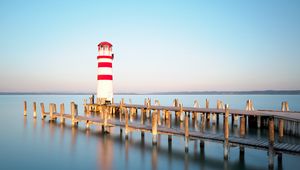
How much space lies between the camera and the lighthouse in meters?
31.8

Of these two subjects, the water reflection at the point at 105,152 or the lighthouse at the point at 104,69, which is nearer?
the water reflection at the point at 105,152

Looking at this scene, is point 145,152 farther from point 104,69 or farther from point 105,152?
point 104,69

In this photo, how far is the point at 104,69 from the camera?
31.7 m

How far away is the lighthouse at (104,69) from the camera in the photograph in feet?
104

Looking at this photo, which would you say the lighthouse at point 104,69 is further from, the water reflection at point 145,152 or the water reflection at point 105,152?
the water reflection at point 105,152

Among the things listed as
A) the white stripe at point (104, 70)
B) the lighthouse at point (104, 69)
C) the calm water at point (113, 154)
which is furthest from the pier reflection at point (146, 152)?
the white stripe at point (104, 70)

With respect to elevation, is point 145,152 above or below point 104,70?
below

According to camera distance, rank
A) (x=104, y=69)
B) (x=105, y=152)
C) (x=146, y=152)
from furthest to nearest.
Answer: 1. (x=104, y=69)
2. (x=105, y=152)
3. (x=146, y=152)

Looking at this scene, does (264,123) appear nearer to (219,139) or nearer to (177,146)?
(177,146)

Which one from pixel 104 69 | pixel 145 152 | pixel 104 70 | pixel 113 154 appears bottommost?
pixel 113 154

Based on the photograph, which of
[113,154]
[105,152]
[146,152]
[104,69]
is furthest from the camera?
[104,69]

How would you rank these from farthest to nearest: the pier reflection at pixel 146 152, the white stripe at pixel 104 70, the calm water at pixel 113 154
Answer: the white stripe at pixel 104 70, the calm water at pixel 113 154, the pier reflection at pixel 146 152

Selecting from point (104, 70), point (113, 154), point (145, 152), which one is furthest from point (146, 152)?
point (104, 70)

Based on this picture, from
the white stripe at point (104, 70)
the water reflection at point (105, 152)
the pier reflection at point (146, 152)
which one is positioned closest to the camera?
the pier reflection at point (146, 152)
